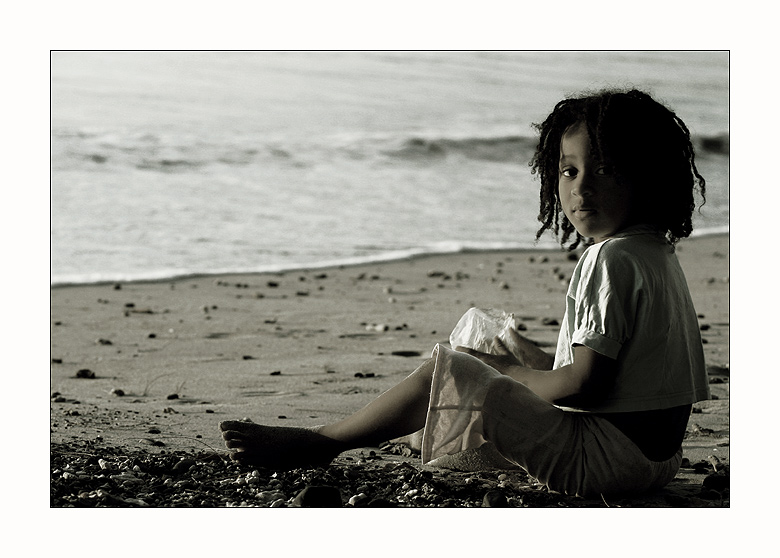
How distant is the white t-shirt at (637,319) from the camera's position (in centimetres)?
290

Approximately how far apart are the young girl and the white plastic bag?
1.54 feet

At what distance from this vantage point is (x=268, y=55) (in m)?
18.8

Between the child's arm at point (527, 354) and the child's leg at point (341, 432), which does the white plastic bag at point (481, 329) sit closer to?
the child's arm at point (527, 354)

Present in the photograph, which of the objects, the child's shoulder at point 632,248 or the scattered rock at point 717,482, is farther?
the scattered rock at point 717,482

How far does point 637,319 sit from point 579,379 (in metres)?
0.26

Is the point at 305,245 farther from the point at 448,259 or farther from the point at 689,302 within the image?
the point at 689,302

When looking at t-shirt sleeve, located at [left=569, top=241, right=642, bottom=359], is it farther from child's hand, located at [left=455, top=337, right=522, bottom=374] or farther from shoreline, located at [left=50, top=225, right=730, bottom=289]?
shoreline, located at [left=50, top=225, right=730, bottom=289]

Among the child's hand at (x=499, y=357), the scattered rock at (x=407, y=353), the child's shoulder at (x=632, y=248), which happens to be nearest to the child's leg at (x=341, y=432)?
the child's hand at (x=499, y=357)

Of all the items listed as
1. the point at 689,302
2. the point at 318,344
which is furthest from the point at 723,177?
the point at 689,302

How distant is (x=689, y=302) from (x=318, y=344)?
A: 3.20 m

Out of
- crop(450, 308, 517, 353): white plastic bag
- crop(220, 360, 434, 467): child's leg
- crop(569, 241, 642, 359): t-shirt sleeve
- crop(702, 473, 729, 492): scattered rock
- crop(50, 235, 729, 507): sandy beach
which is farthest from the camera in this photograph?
crop(50, 235, 729, 507): sandy beach

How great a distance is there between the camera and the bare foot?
10.8ft


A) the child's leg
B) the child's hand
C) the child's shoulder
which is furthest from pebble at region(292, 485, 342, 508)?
the child's shoulder

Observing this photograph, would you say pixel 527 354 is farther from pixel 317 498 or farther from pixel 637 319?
pixel 317 498
